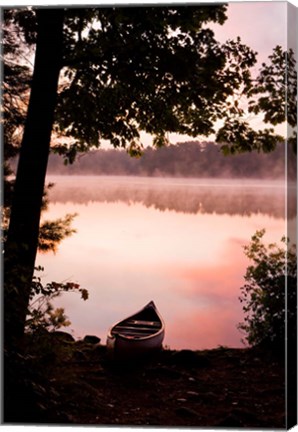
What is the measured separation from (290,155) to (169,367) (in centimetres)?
222

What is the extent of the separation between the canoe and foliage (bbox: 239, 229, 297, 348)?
756 mm

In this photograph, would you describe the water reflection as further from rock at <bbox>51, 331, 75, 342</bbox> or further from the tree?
rock at <bbox>51, 331, 75, 342</bbox>

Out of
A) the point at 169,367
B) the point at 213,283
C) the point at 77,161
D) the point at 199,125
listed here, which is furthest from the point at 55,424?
the point at 199,125

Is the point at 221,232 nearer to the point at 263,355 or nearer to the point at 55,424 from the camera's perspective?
the point at 263,355

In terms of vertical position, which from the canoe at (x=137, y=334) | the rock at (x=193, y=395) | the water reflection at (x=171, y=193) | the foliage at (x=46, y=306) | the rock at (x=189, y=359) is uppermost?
the water reflection at (x=171, y=193)

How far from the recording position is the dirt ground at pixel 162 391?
19.9ft

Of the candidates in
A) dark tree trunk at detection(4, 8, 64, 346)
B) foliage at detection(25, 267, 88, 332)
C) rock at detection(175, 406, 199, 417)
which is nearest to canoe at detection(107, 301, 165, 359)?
foliage at detection(25, 267, 88, 332)

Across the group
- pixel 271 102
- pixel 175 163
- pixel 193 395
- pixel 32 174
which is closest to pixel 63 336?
pixel 193 395

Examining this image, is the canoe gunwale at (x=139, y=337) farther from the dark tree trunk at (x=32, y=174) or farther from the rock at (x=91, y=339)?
the dark tree trunk at (x=32, y=174)

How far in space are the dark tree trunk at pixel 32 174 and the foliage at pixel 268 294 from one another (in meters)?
1.89

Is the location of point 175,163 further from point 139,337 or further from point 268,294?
point 139,337

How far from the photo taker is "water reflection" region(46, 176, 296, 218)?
250 inches

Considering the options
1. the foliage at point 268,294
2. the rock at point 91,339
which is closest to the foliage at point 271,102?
the foliage at point 268,294

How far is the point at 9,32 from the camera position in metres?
6.92
